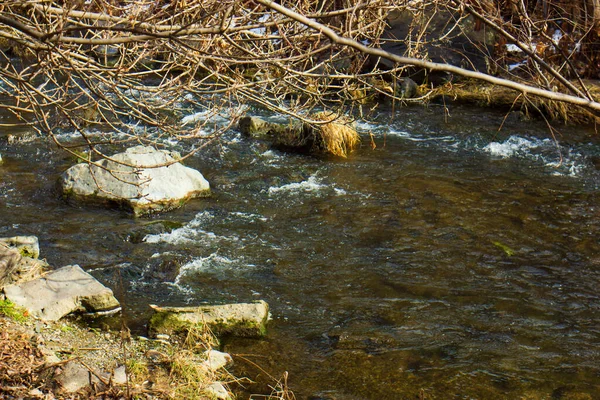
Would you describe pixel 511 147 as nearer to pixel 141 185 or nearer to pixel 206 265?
pixel 141 185

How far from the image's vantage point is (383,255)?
7.80m

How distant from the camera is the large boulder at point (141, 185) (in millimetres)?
8820

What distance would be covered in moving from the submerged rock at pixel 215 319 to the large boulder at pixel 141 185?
2.80 meters

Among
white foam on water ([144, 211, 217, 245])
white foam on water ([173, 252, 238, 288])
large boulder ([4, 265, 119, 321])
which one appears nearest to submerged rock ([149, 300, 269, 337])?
large boulder ([4, 265, 119, 321])

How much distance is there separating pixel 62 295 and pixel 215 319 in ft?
4.31

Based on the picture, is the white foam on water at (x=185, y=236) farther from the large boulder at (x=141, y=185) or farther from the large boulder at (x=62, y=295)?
the large boulder at (x=62, y=295)

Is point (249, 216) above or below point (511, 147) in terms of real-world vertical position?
below

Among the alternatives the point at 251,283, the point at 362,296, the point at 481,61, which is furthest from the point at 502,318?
the point at 481,61

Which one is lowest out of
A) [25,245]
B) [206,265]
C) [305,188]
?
[206,265]

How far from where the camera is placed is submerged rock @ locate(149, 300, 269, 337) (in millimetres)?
6070

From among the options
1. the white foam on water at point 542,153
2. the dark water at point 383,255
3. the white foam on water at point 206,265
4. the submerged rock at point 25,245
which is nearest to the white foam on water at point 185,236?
the dark water at point 383,255

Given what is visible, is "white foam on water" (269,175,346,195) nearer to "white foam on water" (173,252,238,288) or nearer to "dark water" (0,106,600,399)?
"dark water" (0,106,600,399)

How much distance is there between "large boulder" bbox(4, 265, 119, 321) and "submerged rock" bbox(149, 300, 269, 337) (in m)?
0.54

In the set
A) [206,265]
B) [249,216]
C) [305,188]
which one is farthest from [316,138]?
[206,265]
